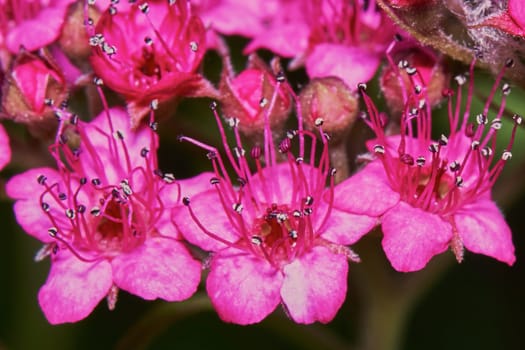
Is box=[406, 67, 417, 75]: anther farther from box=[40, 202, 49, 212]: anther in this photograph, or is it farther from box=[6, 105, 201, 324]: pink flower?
box=[40, 202, 49, 212]: anther

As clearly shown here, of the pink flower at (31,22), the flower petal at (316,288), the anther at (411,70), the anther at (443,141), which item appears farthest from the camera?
the pink flower at (31,22)

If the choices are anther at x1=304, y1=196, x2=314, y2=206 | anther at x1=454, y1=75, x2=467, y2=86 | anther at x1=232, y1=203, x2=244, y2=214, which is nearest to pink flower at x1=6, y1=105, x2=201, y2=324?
anther at x1=232, y1=203, x2=244, y2=214

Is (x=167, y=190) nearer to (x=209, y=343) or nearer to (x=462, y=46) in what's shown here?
(x=462, y=46)

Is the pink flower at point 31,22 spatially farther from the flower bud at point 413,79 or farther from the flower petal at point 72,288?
the flower bud at point 413,79

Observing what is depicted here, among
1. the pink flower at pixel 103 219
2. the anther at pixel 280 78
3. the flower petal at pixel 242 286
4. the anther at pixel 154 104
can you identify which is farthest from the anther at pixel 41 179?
the anther at pixel 280 78

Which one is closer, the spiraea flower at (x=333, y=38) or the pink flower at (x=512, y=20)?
the pink flower at (x=512, y=20)

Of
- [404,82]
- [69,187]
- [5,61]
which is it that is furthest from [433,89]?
[5,61]

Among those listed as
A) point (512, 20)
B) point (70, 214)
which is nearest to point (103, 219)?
point (70, 214)
